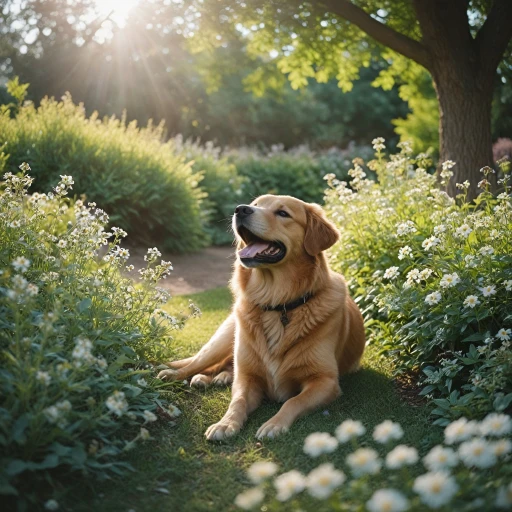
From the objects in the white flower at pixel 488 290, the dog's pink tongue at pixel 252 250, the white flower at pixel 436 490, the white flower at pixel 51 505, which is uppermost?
the white flower at pixel 488 290

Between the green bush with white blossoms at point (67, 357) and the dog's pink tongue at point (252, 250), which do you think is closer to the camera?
the green bush with white blossoms at point (67, 357)

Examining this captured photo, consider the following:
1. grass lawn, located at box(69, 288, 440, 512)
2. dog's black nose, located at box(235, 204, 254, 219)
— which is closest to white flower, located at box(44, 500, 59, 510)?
grass lawn, located at box(69, 288, 440, 512)

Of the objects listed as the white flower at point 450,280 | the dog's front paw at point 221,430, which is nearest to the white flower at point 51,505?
the dog's front paw at point 221,430

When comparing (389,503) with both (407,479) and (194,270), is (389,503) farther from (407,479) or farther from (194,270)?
(194,270)

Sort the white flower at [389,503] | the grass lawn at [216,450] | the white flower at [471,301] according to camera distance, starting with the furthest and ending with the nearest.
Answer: the white flower at [471,301], the grass lawn at [216,450], the white flower at [389,503]

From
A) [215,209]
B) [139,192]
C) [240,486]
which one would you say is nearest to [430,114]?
[215,209]

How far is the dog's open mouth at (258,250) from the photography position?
3.71 metres

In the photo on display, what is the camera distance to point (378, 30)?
20.2ft

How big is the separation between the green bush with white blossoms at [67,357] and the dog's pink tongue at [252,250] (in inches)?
22.3

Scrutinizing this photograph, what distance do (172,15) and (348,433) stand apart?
23.3 feet

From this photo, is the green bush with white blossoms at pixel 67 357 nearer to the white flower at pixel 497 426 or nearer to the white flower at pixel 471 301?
the white flower at pixel 497 426

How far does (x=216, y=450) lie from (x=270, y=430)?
34 cm

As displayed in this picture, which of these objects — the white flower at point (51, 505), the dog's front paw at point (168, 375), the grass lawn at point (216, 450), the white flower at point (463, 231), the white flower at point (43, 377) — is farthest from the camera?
the dog's front paw at point (168, 375)

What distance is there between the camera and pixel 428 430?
3.15 m
